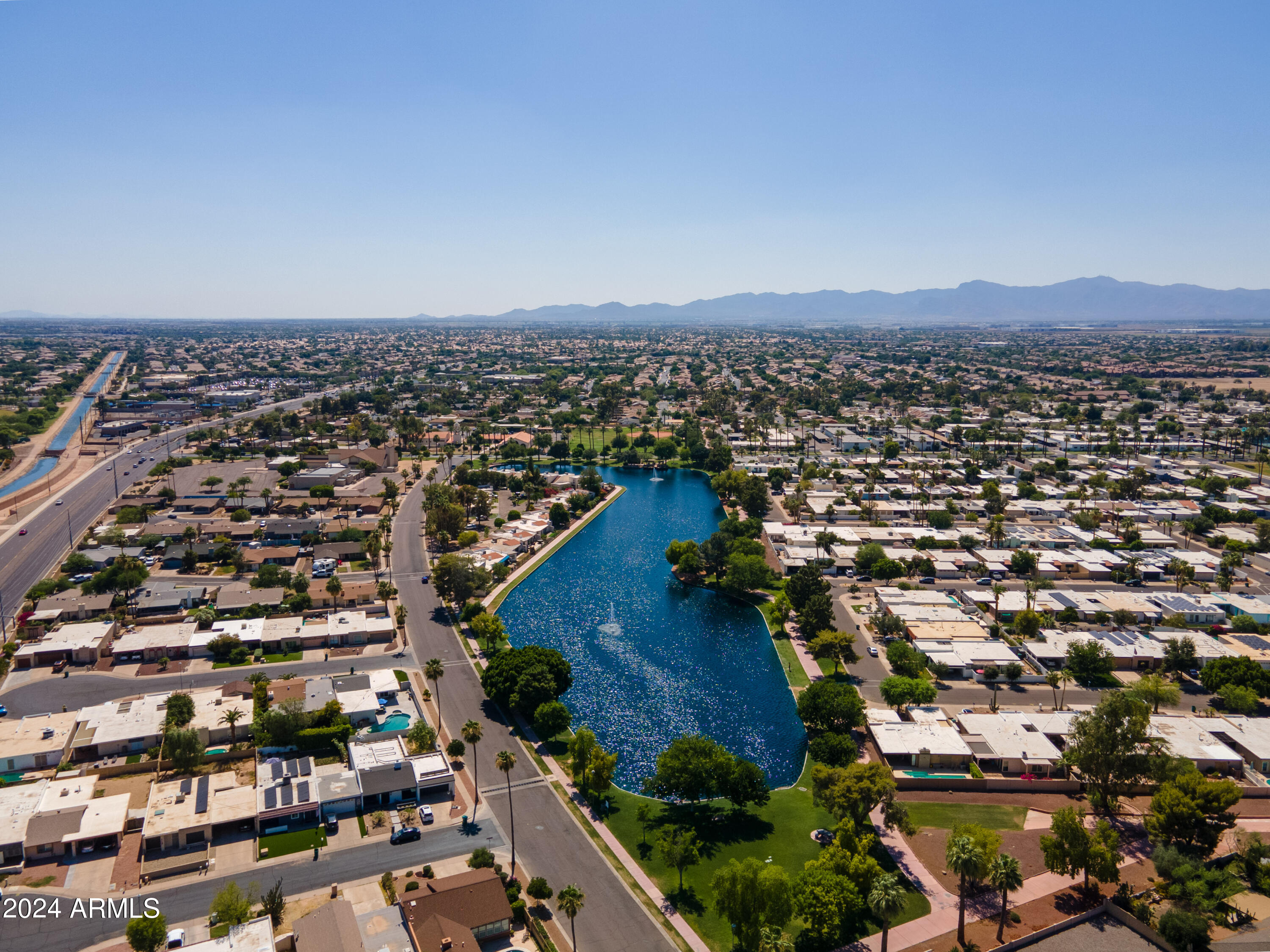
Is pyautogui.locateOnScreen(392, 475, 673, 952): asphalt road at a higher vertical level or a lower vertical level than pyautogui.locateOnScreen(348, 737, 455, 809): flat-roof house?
lower

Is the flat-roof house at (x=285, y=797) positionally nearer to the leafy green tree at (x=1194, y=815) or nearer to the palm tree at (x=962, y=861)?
the palm tree at (x=962, y=861)

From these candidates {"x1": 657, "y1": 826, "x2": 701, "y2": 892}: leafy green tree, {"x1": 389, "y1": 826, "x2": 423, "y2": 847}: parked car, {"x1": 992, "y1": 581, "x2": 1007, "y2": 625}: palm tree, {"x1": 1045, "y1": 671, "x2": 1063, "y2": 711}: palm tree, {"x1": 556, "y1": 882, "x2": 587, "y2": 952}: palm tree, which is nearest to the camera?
{"x1": 556, "y1": 882, "x2": 587, "y2": 952}: palm tree

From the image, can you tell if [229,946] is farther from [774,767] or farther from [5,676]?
[5,676]

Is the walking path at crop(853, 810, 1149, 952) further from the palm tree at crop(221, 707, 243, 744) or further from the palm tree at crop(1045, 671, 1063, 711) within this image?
the palm tree at crop(221, 707, 243, 744)

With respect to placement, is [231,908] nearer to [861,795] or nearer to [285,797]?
[285,797]

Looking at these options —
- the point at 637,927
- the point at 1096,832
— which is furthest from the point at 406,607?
the point at 1096,832

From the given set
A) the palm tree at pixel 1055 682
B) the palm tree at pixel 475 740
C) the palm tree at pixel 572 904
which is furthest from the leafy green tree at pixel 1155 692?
the palm tree at pixel 475 740

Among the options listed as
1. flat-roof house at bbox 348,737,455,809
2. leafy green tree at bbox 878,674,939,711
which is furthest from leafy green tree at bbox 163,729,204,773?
leafy green tree at bbox 878,674,939,711
